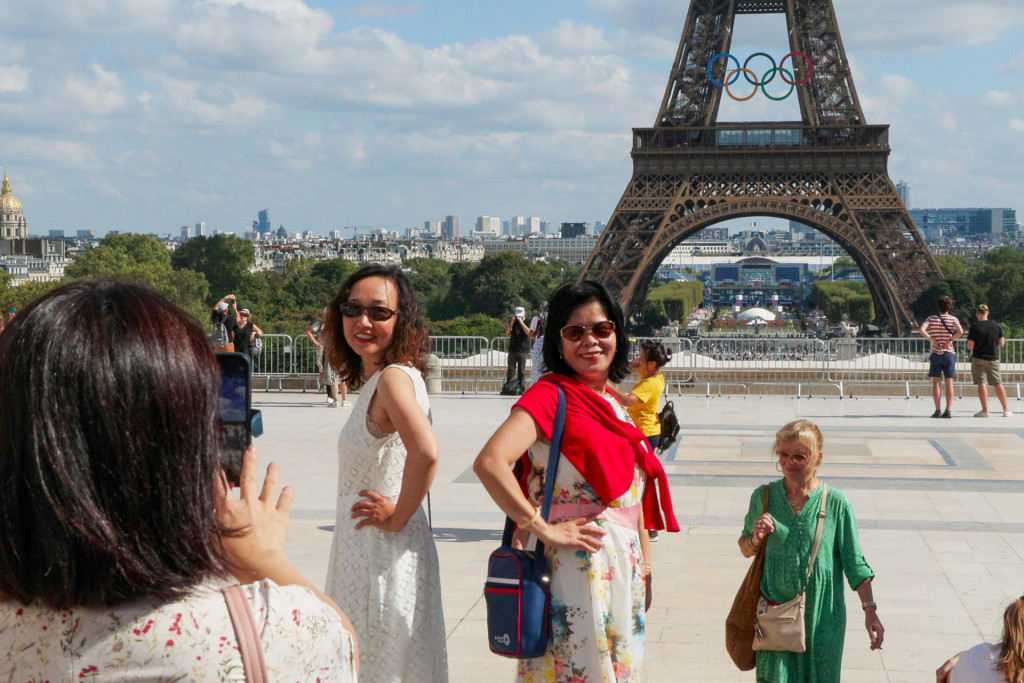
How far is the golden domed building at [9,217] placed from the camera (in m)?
149

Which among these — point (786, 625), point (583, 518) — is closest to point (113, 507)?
point (583, 518)

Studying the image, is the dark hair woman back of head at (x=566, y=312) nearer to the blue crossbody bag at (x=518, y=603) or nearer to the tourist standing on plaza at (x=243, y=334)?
the blue crossbody bag at (x=518, y=603)

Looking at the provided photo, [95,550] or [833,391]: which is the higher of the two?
[95,550]

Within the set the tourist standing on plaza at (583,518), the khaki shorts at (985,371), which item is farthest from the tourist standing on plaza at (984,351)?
the tourist standing on plaza at (583,518)

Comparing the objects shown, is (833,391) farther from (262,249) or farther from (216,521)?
(262,249)

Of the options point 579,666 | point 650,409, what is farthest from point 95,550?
point 650,409

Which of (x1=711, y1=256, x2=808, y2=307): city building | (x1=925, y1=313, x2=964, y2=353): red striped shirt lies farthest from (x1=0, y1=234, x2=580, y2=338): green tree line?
(x1=711, y1=256, x2=808, y2=307): city building

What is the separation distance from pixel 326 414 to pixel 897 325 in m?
30.4

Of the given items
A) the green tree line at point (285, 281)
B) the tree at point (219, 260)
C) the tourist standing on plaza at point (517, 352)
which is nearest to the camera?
the tourist standing on plaza at point (517, 352)

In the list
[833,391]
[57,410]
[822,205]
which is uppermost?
[822,205]

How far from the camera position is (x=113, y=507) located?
1.56 meters

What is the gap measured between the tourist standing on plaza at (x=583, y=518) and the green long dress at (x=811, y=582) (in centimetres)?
58

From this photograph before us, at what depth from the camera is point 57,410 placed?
1.54 m

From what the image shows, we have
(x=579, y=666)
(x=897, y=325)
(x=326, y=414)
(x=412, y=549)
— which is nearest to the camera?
(x=579, y=666)
